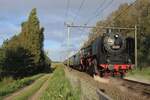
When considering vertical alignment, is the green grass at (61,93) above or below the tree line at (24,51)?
below

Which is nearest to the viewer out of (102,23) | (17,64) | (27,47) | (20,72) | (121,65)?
(121,65)

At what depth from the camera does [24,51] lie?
64.8m

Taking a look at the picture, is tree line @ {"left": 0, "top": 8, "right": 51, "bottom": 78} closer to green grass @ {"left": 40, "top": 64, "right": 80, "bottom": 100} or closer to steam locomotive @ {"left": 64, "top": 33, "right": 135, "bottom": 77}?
steam locomotive @ {"left": 64, "top": 33, "right": 135, "bottom": 77}

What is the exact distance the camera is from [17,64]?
2405 inches

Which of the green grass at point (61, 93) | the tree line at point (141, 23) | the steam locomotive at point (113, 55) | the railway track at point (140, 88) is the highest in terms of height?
the tree line at point (141, 23)

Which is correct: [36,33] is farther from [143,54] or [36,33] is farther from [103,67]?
Result: [103,67]

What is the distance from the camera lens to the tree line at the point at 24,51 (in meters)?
58.8

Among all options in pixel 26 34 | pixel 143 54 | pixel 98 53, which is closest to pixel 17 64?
pixel 26 34

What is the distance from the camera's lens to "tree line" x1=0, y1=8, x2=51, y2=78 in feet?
193

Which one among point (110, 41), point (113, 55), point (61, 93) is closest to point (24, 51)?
point (110, 41)

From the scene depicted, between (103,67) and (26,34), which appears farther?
(26,34)

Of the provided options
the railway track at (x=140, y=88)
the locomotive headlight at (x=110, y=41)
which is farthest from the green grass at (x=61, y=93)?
the locomotive headlight at (x=110, y=41)

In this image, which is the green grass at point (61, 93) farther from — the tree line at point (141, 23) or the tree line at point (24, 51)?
the tree line at point (141, 23)

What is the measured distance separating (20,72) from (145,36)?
74.1 ft
